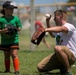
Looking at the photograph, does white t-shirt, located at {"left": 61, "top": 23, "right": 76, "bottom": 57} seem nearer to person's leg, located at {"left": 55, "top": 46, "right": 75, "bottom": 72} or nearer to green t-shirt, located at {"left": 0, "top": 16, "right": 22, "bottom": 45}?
person's leg, located at {"left": 55, "top": 46, "right": 75, "bottom": 72}

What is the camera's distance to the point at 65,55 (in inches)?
308

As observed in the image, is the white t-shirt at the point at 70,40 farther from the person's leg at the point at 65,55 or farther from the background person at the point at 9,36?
the background person at the point at 9,36

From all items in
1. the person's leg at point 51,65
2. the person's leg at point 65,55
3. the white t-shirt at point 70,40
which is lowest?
Result: the person's leg at point 51,65

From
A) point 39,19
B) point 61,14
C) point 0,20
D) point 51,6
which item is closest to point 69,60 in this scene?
point 61,14

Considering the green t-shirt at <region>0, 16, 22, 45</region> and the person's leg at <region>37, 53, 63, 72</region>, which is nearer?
the green t-shirt at <region>0, 16, 22, 45</region>

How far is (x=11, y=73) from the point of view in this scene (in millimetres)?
8305

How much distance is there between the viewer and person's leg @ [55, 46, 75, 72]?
7.79m

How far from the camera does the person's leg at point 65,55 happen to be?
779 centimetres

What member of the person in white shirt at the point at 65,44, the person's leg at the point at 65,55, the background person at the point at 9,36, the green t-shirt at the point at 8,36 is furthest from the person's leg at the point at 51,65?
the green t-shirt at the point at 8,36

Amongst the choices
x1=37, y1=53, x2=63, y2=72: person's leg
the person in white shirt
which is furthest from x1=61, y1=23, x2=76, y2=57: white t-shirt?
x1=37, y1=53, x2=63, y2=72: person's leg

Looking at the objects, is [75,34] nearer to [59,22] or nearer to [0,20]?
[59,22]

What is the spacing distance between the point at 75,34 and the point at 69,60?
1.73ft

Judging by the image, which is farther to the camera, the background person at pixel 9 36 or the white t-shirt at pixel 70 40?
the background person at pixel 9 36

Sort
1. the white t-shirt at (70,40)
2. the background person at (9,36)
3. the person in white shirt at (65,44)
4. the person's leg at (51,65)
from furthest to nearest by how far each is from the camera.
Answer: the person's leg at (51,65) < the background person at (9,36) < the white t-shirt at (70,40) < the person in white shirt at (65,44)
